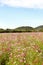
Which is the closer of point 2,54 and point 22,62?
point 22,62

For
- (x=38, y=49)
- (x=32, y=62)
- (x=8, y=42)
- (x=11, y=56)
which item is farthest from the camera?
(x=8, y=42)

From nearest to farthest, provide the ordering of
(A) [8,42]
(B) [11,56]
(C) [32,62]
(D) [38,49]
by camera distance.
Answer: (C) [32,62]
(B) [11,56]
(D) [38,49]
(A) [8,42]

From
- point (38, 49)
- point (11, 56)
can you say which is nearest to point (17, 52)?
point (11, 56)

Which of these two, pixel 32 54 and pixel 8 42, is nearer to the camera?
pixel 32 54

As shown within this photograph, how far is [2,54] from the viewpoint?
13.5 meters

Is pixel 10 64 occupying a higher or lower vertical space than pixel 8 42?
lower

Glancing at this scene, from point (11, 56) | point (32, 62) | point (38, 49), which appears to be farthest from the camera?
point (38, 49)

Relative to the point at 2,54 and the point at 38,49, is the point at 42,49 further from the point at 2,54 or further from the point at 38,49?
the point at 2,54

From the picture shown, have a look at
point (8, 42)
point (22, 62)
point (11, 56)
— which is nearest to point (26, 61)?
point (22, 62)

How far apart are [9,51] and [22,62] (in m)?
1.79

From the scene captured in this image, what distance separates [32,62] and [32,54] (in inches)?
40.2

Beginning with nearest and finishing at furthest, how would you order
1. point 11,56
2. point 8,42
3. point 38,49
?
point 11,56
point 38,49
point 8,42

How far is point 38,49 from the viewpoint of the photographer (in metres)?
14.4

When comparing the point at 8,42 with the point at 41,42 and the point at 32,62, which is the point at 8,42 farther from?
the point at 32,62
